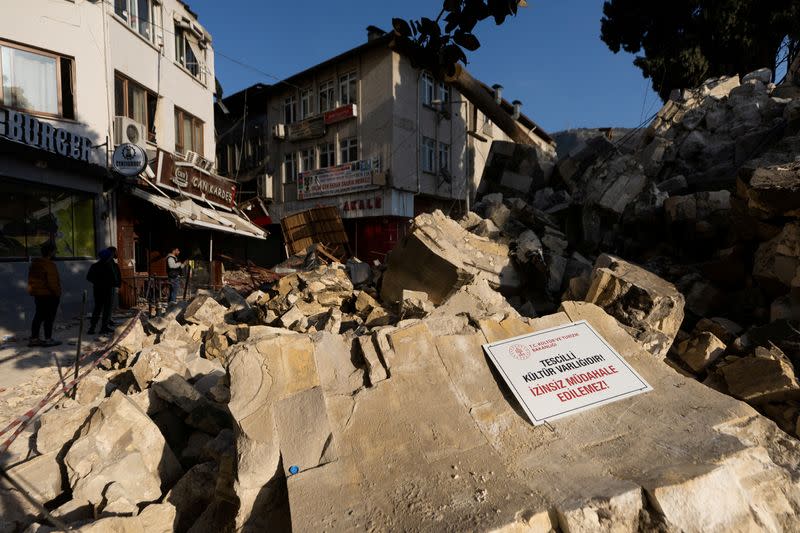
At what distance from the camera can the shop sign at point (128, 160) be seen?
10078 mm

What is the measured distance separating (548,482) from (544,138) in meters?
26.4

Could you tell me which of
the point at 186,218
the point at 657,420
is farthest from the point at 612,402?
the point at 186,218

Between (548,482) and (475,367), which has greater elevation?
(475,367)

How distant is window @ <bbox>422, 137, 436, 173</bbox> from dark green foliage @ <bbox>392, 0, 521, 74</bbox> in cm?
1648

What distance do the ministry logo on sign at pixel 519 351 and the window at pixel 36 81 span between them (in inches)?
448

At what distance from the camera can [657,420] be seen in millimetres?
2896

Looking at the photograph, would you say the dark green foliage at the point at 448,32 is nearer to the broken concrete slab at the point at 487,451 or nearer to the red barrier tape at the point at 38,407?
the broken concrete slab at the point at 487,451

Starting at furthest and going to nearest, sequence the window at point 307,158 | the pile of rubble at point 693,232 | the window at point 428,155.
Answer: the window at point 307,158 → the window at point 428,155 → the pile of rubble at point 693,232

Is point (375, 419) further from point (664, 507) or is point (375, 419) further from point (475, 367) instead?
point (664, 507)

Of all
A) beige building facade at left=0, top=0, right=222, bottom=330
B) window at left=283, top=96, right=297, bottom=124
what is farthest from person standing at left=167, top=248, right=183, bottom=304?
window at left=283, top=96, right=297, bottom=124

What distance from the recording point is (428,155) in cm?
1908

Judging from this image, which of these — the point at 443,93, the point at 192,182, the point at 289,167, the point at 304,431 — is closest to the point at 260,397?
the point at 304,431

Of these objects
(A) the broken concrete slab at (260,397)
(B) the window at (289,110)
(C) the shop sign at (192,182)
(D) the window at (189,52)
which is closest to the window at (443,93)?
(B) the window at (289,110)

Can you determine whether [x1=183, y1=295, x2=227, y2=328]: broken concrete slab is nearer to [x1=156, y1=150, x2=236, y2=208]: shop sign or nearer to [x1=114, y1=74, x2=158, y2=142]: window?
[x1=156, y1=150, x2=236, y2=208]: shop sign
